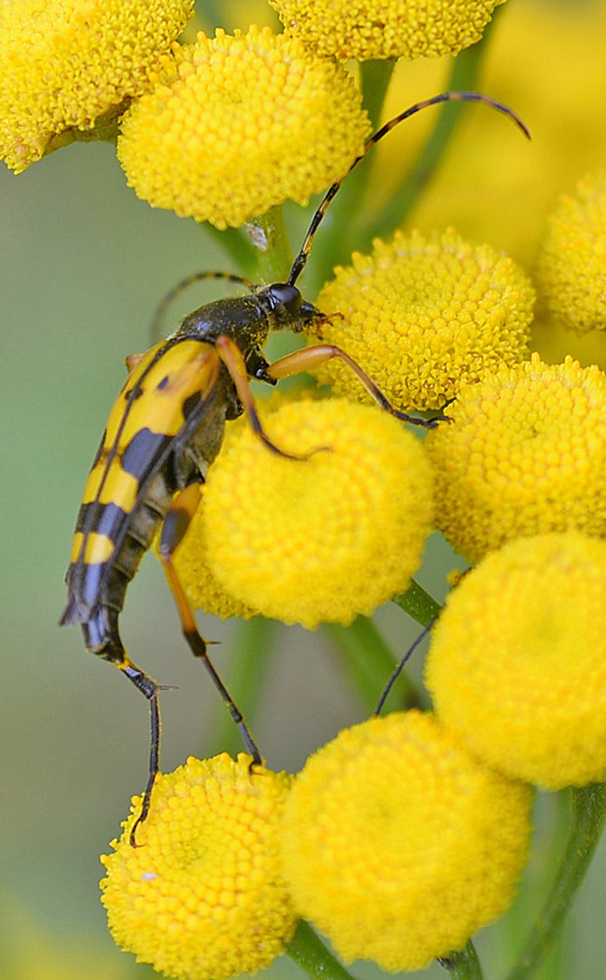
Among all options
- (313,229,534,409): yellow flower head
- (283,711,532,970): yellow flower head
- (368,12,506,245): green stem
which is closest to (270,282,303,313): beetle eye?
(313,229,534,409): yellow flower head

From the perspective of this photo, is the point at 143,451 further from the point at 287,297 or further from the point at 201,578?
the point at 287,297

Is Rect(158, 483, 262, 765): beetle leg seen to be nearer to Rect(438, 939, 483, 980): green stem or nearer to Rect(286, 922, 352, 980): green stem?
Rect(286, 922, 352, 980): green stem

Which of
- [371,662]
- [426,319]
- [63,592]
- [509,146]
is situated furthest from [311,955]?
[63,592]

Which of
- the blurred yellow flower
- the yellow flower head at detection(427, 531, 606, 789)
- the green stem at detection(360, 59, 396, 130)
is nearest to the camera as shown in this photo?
the yellow flower head at detection(427, 531, 606, 789)

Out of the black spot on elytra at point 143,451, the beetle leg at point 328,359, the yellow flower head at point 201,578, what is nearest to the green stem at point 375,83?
the beetle leg at point 328,359

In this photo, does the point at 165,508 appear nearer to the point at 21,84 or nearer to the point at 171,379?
the point at 171,379

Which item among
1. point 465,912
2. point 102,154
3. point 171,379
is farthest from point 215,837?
point 102,154

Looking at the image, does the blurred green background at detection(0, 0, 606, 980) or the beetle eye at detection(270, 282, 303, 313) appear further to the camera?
the blurred green background at detection(0, 0, 606, 980)
